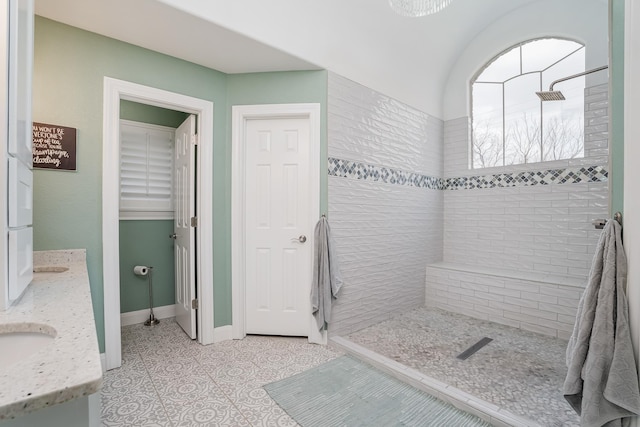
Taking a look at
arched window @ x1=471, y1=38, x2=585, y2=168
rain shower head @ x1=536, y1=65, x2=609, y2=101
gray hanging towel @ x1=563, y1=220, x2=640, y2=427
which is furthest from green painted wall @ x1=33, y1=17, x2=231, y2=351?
arched window @ x1=471, y1=38, x2=585, y2=168

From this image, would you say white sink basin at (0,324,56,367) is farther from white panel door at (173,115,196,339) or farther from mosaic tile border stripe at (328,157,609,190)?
mosaic tile border stripe at (328,157,609,190)

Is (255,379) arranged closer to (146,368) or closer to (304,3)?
(146,368)

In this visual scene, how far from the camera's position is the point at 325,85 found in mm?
2605

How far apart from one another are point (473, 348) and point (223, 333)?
2.13 m

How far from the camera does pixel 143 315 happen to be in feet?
10.1

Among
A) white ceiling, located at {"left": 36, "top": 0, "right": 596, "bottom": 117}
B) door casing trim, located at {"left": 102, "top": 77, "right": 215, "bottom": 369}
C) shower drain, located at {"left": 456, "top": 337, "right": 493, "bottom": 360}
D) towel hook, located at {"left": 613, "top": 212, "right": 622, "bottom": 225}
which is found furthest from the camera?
shower drain, located at {"left": 456, "top": 337, "right": 493, "bottom": 360}

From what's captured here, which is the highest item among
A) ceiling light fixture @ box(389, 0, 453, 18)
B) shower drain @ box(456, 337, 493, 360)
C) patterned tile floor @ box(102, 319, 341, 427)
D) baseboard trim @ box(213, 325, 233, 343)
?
ceiling light fixture @ box(389, 0, 453, 18)

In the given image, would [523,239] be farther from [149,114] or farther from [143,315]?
[149,114]

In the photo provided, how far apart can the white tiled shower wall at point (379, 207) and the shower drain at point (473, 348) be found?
86 cm

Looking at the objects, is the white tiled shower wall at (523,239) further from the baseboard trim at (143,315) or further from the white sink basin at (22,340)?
the white sink basin at (22,340)

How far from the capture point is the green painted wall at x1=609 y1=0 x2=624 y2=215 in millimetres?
1255

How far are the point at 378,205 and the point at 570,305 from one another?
75.3 inches

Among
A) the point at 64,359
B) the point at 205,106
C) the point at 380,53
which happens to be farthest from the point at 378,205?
the point at 64,359

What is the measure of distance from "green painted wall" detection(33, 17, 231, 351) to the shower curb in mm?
1928
